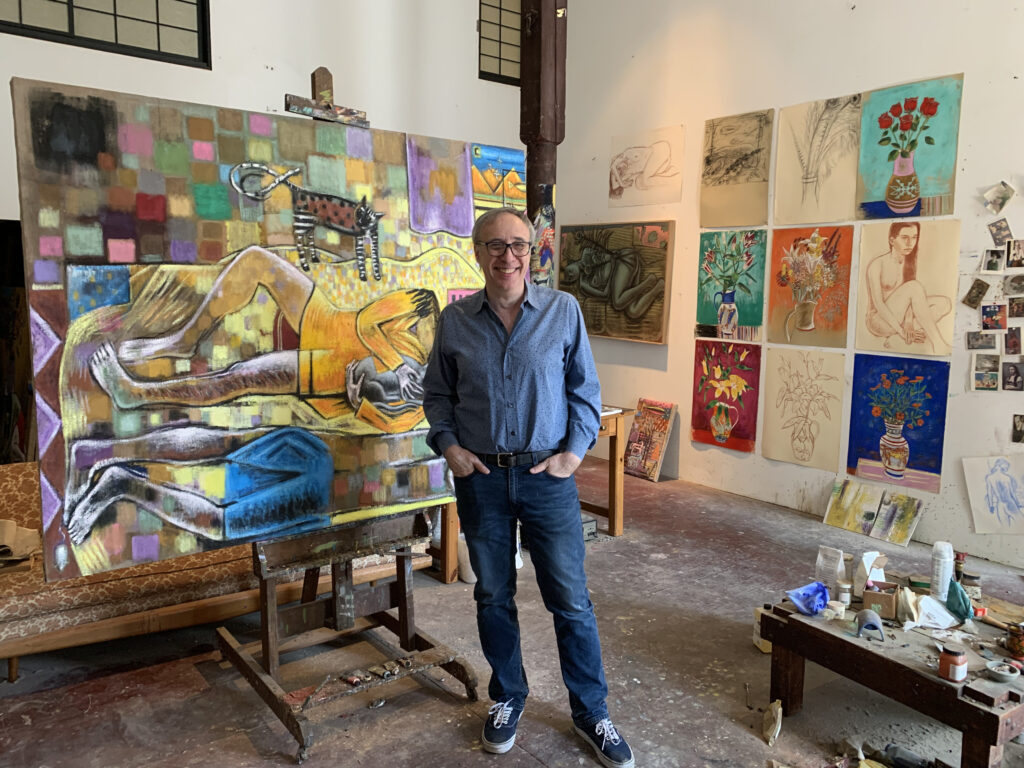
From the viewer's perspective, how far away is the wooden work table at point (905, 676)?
208 cm

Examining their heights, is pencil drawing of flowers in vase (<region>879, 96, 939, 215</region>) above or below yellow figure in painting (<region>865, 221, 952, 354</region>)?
above

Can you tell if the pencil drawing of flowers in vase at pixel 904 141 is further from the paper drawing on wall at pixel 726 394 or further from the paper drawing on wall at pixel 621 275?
the paper drawing on wall at pixel 621 275

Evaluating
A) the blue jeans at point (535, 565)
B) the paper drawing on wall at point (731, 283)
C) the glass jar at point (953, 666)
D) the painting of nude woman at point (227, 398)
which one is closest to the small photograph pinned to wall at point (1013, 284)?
the paper drawing on wall at point (731, 283)

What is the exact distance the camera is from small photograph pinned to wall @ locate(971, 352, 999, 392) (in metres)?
4.12

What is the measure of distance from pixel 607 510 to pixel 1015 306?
2449mm

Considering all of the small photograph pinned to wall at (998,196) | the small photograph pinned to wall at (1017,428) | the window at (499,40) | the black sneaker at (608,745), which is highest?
the window at (499,40)

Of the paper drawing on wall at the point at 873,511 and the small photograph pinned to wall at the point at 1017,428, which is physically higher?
the small photograph pinned to wall at the point at 1017,428

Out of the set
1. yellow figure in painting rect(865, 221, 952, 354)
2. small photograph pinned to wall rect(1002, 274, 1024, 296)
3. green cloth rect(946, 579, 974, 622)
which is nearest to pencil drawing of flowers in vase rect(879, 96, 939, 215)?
yellow figure in painting rect(865, 221, 952, 354)

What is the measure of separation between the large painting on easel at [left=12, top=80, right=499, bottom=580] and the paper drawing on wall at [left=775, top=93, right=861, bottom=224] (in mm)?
2736

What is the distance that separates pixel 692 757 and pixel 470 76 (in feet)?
17.8

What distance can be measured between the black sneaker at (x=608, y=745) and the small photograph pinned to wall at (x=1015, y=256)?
3.27m

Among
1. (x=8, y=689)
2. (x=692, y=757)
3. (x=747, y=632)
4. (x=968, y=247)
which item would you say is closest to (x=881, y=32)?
(x=968, y=247)

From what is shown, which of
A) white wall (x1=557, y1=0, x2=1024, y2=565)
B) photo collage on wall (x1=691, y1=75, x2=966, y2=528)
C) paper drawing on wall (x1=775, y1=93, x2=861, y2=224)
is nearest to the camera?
white wall (x1=557, y1=0, x2=1024, y2=565)

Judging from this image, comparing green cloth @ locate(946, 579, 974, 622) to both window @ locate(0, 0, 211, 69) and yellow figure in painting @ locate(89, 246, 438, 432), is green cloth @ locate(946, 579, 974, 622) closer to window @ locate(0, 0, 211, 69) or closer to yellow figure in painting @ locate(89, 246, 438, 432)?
yellow figure in painting @ locate(89, 246, 438, 432)
